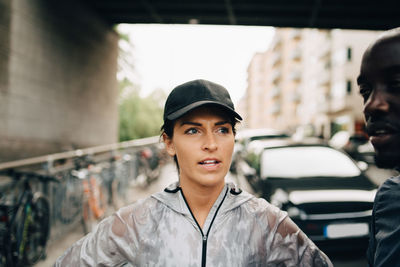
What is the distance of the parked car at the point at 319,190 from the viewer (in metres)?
4.32

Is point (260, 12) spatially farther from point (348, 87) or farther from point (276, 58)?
point (276, 58)

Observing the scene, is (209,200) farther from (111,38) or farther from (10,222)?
(111,38)

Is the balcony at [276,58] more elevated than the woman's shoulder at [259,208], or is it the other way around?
the balcony at [276,58]

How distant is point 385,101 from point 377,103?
22 mm

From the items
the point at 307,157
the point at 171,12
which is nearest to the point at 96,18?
the point at 171,12

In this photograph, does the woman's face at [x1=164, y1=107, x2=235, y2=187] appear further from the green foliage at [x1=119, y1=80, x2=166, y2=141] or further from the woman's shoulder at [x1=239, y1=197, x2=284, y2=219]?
the green foliage at [x1=119, y1=80, x2=166, y2=141]

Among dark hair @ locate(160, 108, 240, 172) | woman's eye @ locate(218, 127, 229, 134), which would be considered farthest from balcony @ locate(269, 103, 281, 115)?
woman's eye @ locate(218, 127, 229, 134)

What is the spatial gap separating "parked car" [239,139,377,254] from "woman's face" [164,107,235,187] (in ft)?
10.8

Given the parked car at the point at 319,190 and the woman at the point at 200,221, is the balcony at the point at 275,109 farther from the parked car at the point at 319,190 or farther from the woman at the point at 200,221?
the woman at the point at 200,221

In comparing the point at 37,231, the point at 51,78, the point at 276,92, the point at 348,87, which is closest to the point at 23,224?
the point at 37,231

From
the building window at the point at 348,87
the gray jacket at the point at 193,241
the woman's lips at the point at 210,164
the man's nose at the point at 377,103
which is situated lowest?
the gray jacket at the point at 193,241

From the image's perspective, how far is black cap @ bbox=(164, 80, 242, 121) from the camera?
1.43m

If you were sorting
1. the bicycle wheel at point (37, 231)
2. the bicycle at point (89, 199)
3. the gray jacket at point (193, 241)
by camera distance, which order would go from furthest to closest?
the bicycle at point (89, 199) < the bicycle wheel at point (37, 231) < the gray jacket at point (193, 241)

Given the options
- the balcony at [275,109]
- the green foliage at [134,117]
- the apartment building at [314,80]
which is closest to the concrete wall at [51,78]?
the apartment building at [314,80]
